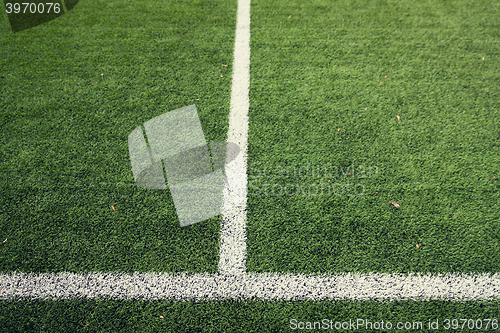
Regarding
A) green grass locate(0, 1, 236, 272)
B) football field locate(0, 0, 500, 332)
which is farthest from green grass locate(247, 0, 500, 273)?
green grass locate(0, 1, 236, 272)

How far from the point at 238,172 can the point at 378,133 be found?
1.09 meters

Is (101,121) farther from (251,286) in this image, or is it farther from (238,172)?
(251,286)

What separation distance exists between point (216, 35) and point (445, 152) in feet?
7.34

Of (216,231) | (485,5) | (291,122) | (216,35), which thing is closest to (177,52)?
(216,35)

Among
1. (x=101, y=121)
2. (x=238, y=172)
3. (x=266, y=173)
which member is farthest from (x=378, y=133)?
(x=101, y=121)

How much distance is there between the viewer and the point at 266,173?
1895mm

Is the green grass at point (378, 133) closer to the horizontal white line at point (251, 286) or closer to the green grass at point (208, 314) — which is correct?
the horizontal white line at point (251, 286)

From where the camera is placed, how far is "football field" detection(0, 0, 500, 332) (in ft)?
4.85

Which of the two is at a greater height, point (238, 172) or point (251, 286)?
point (238, 172)

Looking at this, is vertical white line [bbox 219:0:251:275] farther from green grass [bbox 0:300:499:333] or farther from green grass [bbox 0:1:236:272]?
green grass [bbox 0:300:499:333]

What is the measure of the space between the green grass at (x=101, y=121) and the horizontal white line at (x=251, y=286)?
0.22 ft

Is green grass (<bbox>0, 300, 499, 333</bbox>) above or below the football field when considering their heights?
below

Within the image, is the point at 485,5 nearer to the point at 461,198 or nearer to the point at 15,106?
the point at 461,198

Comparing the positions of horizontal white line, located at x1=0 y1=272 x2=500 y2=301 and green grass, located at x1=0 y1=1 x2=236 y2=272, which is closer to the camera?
horizontal white line, located at x1=0 y1=272 x2=500 y2=301
